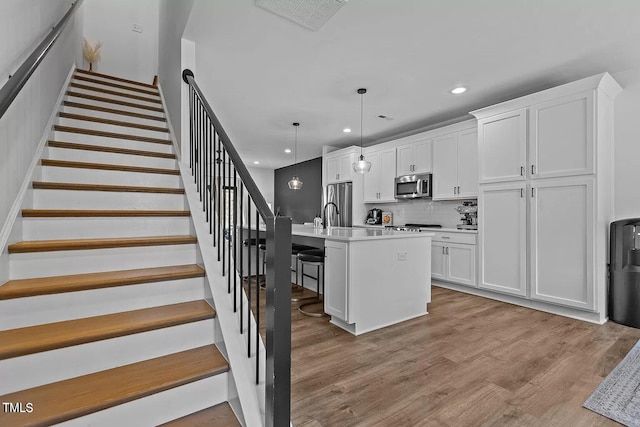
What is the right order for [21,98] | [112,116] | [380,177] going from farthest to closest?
[380,177], [112,116], [21,98]

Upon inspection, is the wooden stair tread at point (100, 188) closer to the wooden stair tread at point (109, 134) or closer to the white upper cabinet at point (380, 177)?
the wooden stair tread at point (109, 134)

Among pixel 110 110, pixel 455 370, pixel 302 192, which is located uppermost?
pixel 110 110

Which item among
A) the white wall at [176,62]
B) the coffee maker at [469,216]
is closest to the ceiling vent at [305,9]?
the white wall at [176,62]

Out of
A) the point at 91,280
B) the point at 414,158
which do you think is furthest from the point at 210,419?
the point at 414,158

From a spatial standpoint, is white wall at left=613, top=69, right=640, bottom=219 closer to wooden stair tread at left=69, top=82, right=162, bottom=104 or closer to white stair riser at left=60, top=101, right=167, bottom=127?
white stair riser at left=60, top=101, right=167, bottom=127

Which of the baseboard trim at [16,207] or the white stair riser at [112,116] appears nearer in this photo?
the baseboard trim at [16,207]

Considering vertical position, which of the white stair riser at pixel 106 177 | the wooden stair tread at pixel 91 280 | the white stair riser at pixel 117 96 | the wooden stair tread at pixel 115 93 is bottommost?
the wooden stair tread at pixel 91 280

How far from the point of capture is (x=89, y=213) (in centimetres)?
193

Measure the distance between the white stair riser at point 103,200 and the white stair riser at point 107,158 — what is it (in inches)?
20.5

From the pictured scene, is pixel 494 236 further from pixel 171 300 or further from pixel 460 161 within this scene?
pixel 171 300

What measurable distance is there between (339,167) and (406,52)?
3623 mm

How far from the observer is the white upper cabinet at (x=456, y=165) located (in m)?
4.27

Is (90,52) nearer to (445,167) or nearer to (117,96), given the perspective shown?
(117,96)

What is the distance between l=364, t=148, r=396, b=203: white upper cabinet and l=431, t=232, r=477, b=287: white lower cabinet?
1.36m
